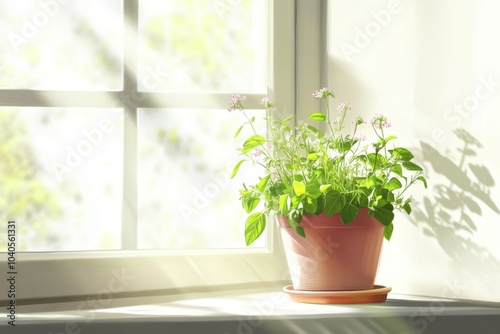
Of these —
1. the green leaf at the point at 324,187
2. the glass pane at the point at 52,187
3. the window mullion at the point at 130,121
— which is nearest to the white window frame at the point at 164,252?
the window mullion at the point at 130,121

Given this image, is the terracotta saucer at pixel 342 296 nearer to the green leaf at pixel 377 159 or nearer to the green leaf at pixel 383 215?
the green leaf at pixel 383 215

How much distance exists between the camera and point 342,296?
1385 millimetres

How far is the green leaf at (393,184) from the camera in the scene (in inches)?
57.2

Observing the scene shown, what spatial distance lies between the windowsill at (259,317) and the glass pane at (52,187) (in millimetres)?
1068

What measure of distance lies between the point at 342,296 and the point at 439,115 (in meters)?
0.46

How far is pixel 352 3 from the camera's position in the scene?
1.68 m

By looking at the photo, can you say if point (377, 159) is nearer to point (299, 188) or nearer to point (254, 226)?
point (299, 188)

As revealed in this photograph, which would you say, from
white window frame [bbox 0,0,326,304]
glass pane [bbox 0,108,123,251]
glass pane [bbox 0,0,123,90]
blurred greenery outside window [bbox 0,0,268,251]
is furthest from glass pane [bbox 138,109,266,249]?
white window frame [bbox 0,0,326,304]

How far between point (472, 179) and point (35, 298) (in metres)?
0.98

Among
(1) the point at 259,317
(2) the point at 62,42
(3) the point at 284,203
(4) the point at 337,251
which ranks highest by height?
(2) the point at 62,42

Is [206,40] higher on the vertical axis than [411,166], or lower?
higher

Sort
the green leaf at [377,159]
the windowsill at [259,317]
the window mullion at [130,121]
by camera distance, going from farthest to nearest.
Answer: the window mullion at [130,121]
the green leaf at [377,159]
the windowsill at [259,317]

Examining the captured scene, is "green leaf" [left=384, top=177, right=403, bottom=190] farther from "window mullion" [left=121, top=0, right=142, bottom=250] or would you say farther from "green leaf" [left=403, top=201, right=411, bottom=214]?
"window mullion" [left=121, top=0, right=142, bottom=250]

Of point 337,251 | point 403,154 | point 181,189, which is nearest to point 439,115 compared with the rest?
point 403,154
